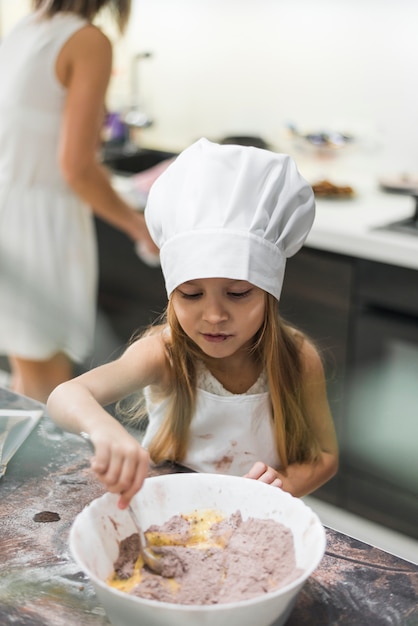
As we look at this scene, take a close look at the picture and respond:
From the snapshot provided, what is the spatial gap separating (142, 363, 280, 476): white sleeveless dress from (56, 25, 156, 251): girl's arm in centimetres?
91

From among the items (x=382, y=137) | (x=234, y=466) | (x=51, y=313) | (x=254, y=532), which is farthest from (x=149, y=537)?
(x=382, y=137)

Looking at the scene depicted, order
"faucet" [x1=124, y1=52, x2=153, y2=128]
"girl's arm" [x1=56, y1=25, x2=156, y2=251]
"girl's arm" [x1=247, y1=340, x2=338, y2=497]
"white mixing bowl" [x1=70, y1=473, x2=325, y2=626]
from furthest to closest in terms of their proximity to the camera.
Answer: "faucet" [x1=124, y1=52, x2=153, y2=128], "girl's arm" [x1=56, y1=25, x2=156, y2=251], "girl's arm" [x1=247, y1=340, x2=338, y2=497], "white mixing bowl" [x1=70, y1=473, x2=325, y2=626]

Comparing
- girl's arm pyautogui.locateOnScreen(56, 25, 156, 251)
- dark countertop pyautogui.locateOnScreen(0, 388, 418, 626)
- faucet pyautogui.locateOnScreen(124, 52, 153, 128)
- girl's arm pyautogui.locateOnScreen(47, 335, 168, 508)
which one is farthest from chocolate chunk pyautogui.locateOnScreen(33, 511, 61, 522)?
faucet pyautogui.locateOnScreen(124, 52, 153, 128)

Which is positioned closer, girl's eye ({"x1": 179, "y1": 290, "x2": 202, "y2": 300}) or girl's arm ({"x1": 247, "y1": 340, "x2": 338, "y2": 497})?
girl's eye ({"x1": 179, "y1": 290, "x2": 202, "y2": 300})

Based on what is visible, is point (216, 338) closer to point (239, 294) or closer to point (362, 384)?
point (239, 294)

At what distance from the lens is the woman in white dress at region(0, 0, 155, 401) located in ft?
6.63

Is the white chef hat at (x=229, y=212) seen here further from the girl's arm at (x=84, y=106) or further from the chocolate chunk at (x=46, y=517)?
the girl's arm at (x=84, y=106)

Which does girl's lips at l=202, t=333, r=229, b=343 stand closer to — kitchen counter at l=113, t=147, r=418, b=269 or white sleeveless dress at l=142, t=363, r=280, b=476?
white sleeveless dress at l=142, t=363, r=280, b=476

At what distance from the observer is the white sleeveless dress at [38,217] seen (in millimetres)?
2064

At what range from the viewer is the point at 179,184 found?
3.65ft

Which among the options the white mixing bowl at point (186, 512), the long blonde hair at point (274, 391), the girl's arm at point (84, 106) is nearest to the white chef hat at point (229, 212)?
the long blonde hair at point (274, 391)

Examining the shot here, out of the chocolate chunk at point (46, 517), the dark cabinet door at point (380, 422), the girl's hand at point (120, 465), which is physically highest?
the girl's hand at point (120, 465)

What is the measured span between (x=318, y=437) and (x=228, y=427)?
15cm

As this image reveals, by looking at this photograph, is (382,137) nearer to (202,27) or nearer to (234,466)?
(202,27)
